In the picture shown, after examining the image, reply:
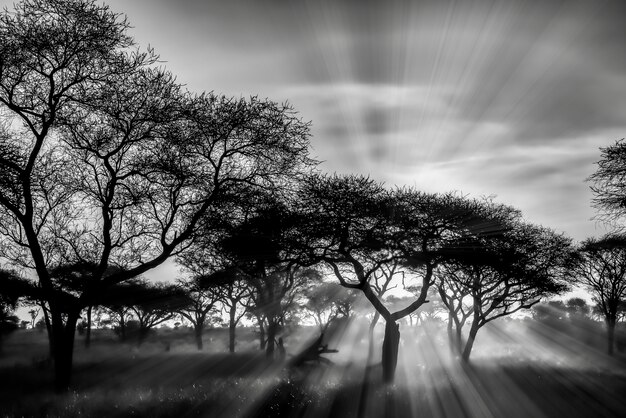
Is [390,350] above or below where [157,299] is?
below

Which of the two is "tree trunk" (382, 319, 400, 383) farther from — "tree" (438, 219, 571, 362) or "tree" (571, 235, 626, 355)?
"tree" (571, 235, 626, 355)

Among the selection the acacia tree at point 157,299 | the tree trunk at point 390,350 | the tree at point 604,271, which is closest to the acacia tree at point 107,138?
Result: the tree trunk at point 390,350

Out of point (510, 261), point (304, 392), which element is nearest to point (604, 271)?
point (510, 261)

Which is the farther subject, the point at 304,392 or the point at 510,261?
the point at 510,261

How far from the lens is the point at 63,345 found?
15188 millimetres

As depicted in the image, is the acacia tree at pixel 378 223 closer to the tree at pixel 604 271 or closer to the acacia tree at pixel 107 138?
the acacia tree at pixel 107 138

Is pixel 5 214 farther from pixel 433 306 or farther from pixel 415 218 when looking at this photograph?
pixel 433 306

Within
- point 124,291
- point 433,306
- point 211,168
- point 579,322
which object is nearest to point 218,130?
point 211,168

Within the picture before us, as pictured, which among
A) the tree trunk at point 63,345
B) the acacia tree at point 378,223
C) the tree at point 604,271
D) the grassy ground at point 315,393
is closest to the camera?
the grassy ground at point 315,393

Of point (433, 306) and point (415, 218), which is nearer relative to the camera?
point (415, 218)

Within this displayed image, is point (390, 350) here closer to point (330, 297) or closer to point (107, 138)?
point (107, 138)

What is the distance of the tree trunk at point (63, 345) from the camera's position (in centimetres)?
1502

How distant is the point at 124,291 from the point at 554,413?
31.8 m

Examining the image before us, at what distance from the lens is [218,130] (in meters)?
14.7
